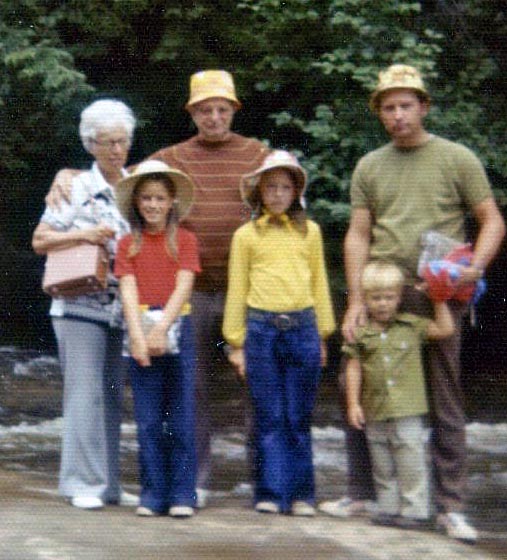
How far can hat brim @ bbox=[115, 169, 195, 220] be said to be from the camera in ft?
19.5

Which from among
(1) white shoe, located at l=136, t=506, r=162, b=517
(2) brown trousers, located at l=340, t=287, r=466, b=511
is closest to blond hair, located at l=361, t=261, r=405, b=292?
(2) brown trousers, located at l=340, t=287, r=466, b=511

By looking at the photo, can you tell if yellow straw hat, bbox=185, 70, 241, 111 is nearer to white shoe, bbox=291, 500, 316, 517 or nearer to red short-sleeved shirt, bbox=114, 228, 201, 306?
red short-sleeved shirt, bbox=114, 228, 201, 306

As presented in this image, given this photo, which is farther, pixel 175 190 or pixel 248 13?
pixel 248 13

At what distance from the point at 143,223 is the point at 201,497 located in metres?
1.28

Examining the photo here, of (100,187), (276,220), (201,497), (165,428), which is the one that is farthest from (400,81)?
(201,497)

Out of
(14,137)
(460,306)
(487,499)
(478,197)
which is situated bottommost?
(487,499)

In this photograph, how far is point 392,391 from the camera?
601cm

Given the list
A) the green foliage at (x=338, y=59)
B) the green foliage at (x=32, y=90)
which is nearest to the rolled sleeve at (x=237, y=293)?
the green foliage at (x=338, y=59)

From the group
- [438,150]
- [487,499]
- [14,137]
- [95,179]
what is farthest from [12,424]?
[438,150]

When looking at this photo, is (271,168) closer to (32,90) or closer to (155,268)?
(155,268)

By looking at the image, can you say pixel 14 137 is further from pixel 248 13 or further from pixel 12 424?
pixel 12 424

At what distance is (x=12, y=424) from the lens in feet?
36.6

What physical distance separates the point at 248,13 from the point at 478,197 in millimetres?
7295

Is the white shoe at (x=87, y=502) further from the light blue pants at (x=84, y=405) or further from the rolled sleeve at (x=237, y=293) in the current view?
the rolled sleeve at (x=237, y=293)
